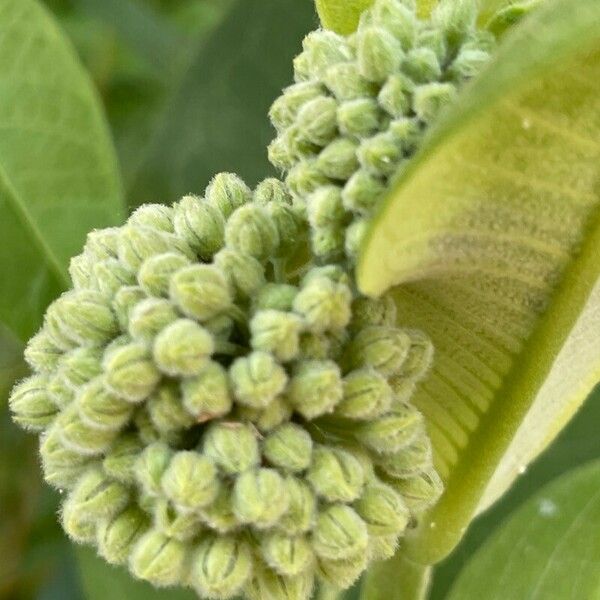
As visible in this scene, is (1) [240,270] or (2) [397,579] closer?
(1) [240,270]

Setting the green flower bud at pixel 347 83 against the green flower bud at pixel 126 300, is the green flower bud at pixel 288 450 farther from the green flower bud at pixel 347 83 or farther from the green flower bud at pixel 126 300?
the green flower bud at pixel 347 83

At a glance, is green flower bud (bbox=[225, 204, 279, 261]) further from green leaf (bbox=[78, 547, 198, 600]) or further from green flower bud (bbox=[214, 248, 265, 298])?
green leaf (bbox=[78, 547, 198, 600])

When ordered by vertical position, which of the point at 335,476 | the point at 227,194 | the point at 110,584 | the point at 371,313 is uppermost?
the point at 227,194

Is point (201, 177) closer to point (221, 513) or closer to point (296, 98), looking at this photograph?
point (296, 98)

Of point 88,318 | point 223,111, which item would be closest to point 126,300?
point 88,318

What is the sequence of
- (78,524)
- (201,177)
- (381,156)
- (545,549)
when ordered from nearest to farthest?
1. (381,156)
2. (78,524)
3. (545,549)
4. (201,177)

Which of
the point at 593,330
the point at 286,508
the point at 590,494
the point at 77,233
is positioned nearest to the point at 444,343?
the point at 593,330
